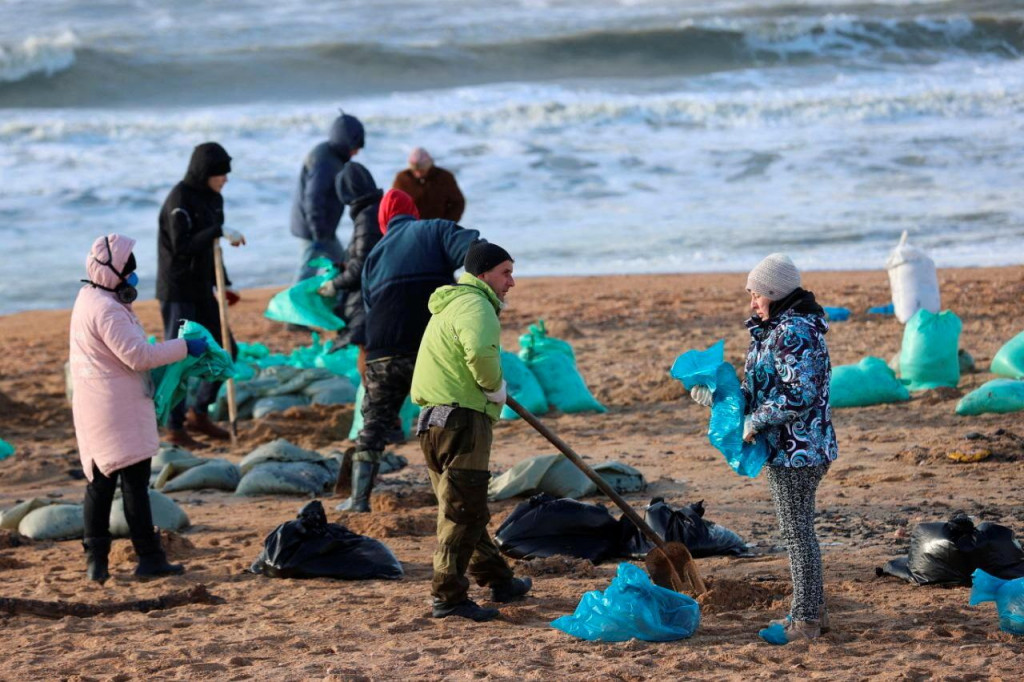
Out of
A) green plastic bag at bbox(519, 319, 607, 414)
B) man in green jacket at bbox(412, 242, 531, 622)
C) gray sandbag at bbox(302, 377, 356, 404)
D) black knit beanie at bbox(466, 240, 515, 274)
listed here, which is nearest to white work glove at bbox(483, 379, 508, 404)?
man in green jacket at bbox(412, 242, 531, 622)

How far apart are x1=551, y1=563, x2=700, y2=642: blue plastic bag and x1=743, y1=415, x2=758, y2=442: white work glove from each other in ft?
2.18

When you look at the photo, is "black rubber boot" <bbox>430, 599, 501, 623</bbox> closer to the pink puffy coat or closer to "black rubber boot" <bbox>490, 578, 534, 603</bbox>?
"black rubber boot" <bbox>490, 578, 534, 603</bbox>

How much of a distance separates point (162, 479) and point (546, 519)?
2.87 metres

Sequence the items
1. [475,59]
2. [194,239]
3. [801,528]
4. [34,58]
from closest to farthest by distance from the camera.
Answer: [801,528], [194,239], [34,58], [475,59]

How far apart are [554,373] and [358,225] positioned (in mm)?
1961

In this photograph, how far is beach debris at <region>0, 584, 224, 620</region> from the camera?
5562mm

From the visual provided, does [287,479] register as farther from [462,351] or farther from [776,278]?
[776,278]

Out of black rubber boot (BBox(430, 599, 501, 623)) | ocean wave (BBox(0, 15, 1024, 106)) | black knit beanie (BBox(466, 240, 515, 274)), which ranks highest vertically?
ocean wave (BBox(0, 15, 1024, 106))

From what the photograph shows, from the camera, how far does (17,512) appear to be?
7168mm

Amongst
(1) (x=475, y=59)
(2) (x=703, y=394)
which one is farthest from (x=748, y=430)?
(1) (x=475, y=59)

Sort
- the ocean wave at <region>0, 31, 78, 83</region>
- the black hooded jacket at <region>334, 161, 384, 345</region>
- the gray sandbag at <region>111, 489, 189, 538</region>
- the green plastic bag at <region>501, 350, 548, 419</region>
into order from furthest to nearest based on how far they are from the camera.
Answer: the ocean wave at <region>0, 31, 78, 83</region> < the green plastic bag at <region>501, 350, 548, 419</region> < the black hooded jacket at <region>334, 161, 384, 345</region> < the gray sandbag at <region>111, 489, 189, 538</region>

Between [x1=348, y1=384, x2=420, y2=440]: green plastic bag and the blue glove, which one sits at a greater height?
the blue glove

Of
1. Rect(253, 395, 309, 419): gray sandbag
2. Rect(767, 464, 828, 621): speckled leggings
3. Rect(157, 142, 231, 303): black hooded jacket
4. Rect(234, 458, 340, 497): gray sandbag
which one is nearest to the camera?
Rect(767, 464, 828, 621): speckled leggings

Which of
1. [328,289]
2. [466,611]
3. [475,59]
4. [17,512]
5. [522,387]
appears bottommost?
[466,611]
